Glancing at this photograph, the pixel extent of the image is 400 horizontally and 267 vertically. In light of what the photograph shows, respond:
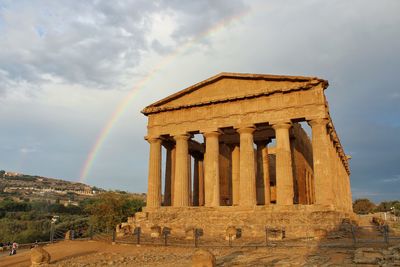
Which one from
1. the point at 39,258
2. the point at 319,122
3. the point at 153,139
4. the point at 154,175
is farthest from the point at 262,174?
the point at 39,258

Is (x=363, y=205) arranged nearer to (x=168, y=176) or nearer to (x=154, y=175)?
(x=168, y=176)

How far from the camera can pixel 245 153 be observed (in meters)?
29.5

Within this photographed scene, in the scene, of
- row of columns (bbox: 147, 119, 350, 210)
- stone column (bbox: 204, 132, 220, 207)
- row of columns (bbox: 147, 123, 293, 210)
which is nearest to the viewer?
row of columns (bbox: 147, 119, 350, 210)

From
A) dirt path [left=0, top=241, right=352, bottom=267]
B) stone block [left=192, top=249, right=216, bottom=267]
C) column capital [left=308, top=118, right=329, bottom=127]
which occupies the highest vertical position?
column capital [left=308, top=118, right=329, bottom=127]

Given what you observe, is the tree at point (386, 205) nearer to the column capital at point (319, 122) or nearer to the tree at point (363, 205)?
the tree at point (363, 205)

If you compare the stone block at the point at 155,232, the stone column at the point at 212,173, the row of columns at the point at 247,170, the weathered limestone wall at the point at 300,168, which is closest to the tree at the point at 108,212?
the row of columns at the point at 247,170

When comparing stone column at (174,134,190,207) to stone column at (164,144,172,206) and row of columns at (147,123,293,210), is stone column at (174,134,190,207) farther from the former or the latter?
stone column at (164,144,172,206)

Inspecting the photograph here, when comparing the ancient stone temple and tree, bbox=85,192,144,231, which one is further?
tree, bbox=85,192,144,231

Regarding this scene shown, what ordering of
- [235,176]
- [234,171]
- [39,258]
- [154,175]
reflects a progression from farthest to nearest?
1. [234,171]
2. [235,176]
3. [154,175]
4. [39,258]

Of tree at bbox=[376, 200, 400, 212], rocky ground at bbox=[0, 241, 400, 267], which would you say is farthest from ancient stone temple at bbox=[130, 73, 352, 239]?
tree at bbox=[376, 200, 400, 212]

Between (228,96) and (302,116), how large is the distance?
6283 millimetres

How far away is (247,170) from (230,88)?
23.0ft

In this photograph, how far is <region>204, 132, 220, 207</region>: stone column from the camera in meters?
29.9

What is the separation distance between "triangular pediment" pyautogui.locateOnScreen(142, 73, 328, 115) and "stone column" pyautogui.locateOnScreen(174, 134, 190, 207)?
3.33m
